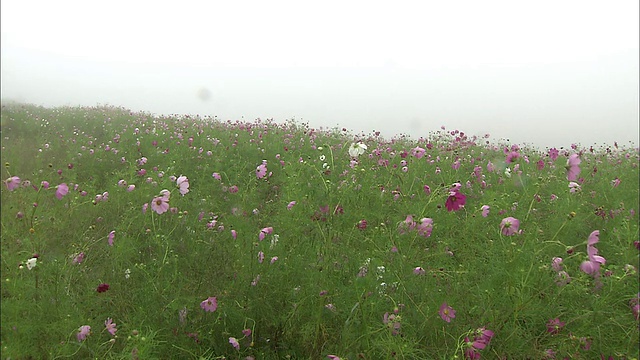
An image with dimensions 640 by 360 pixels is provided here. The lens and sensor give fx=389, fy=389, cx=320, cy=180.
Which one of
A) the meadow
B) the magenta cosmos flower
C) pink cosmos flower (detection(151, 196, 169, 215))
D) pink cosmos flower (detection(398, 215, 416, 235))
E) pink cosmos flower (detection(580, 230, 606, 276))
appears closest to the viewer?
pink cosmos flower (detection(580, 230, 606, 276))

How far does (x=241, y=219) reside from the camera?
2.64 m

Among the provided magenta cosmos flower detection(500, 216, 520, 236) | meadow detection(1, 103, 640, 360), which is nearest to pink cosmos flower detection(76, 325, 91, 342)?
meadow detection(1, 103, 640, 360)

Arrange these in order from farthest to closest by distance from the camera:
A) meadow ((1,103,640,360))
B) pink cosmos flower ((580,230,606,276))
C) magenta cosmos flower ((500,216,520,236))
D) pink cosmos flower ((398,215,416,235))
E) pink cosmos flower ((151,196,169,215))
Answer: pink cosmos flower ((151,196,169,215)), pink cosmos flower ((398,215,416,235)), magenta cosmos flower ((500,216,520,236)), meadow ((1,103,640,360)), pink cosmos flower ((580,230,606,276))

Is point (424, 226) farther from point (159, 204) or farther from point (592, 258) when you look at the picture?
point (159, 204)

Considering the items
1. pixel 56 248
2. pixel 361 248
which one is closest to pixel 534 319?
pixel 361 248

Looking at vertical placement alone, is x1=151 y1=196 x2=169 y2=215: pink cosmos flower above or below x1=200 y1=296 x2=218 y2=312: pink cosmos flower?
above

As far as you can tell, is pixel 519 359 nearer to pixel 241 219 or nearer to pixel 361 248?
pixel 361 248

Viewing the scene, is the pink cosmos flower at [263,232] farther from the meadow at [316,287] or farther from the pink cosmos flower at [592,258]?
the pink cosmos flower at [592,258]

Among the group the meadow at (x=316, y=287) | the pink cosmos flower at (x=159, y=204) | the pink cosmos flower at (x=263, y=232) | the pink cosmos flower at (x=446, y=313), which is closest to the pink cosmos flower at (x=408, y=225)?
the meadow at (x=316, y=287)

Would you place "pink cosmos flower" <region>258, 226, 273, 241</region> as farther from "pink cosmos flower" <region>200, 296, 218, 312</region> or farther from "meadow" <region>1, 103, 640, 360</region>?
"pink cosmos flower" <region>200, 296, 218, 312</region>

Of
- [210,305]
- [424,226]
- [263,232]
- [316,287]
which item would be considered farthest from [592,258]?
[210,305]

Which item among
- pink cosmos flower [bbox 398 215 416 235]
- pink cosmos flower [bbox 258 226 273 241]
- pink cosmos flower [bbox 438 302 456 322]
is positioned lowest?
pink cosmos flower [bbox 438 302 456 322]

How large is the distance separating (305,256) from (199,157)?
3440mm

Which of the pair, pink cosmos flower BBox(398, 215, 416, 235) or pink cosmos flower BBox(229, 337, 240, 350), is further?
pink cosmos flower BBox(398, 215, 416, 235)
